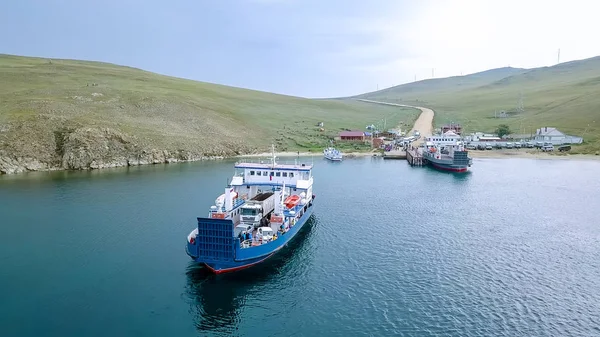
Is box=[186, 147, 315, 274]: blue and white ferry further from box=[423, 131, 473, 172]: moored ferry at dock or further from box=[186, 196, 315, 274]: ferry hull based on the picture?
box=[423, 131, 473, 172]: moored ferry at dock

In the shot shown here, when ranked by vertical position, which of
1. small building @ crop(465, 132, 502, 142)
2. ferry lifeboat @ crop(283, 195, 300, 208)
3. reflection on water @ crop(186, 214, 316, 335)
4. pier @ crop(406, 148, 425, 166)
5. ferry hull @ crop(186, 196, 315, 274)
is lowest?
reflection on water @ crop(186, 214, 316, 335)

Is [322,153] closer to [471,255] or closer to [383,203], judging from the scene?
[383,203]

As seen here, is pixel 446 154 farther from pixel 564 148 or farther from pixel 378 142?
pixel 564 148

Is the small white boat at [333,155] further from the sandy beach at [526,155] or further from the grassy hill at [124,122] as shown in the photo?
the sandy beach at [526,155]

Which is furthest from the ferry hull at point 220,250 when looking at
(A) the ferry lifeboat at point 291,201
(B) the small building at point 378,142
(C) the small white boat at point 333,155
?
(B) the small building at point 378,142

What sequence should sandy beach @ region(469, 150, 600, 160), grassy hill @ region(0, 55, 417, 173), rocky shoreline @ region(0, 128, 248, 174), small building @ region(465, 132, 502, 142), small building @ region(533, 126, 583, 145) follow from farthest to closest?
small building @ region(465, 132, 502, 142)
small building @ region(533, 126, 583, 145)
sandy beach @ region(469, 150, 600, 160)
grassy hill @ region(0, 55, 417, 173)
rocky shoreline @ region(0, 128, 248, 174)

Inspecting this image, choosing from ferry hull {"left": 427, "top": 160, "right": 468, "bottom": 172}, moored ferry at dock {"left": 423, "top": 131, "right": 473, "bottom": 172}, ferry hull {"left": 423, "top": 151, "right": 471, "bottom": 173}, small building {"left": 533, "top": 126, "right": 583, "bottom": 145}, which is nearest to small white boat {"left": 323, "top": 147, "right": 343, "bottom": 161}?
moored ferry at dock {"left": 423, "top": 131, "right": 473, "bottom": 172}
